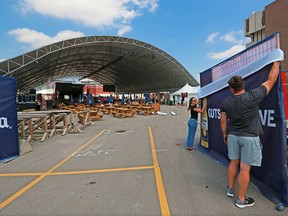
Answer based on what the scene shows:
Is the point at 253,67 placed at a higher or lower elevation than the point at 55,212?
higher

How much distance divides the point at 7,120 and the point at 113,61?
40.2 metres

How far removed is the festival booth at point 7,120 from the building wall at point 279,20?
1288 inches

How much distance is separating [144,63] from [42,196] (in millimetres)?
40596

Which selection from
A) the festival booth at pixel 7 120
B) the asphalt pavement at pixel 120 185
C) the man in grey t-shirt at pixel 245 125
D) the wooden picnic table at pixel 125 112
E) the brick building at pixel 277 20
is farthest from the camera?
the brick building at pixel 277 20

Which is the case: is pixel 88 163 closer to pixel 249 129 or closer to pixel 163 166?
pixel 163 166

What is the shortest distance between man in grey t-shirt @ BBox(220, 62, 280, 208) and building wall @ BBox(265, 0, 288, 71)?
31535mm

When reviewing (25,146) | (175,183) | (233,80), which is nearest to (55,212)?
(175,183)

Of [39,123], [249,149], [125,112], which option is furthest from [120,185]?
[125,112]

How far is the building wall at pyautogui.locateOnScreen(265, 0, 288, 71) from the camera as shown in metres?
29.5

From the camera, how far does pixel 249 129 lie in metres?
2.97

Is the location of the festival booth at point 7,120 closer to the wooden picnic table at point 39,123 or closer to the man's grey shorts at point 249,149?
the wooden picnic table at point 39,123

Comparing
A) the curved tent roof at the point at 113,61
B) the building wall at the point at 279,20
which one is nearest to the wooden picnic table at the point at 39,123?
the curved tent roof at the point at 113,61

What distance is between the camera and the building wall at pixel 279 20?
29.5 metres

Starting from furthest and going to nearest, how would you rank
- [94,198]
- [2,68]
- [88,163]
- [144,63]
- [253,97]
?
[144,63] < [2,68] < [88,163] < [94,198] < [253,97]
